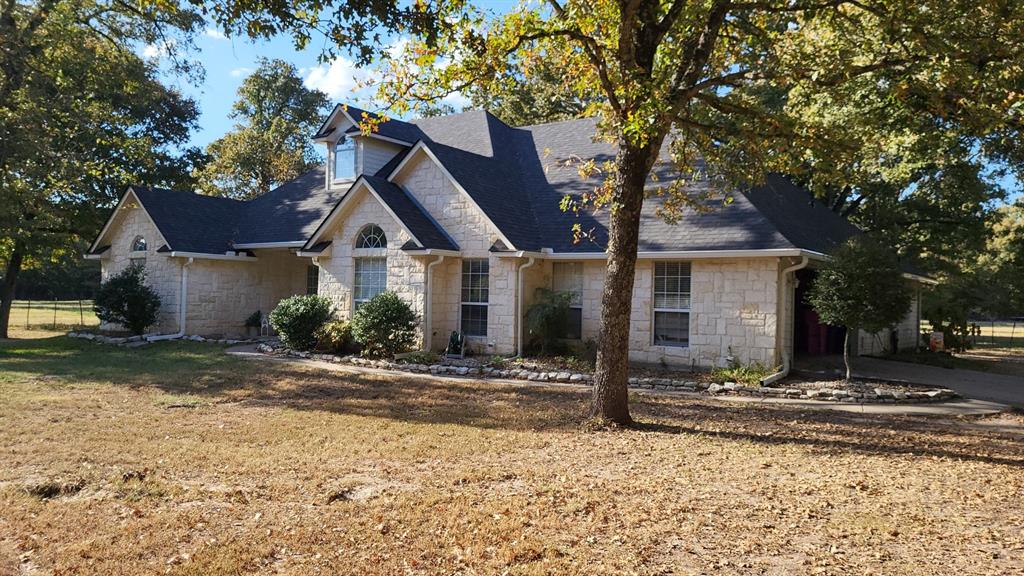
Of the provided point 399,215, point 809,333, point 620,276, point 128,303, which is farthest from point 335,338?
point 809,333

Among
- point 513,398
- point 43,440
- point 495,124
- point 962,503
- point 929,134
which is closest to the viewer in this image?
point 962,503

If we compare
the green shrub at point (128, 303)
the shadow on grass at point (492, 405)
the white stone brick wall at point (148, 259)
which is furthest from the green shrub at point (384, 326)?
the green shrub at point (128, 303)

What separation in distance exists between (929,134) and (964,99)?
536 centimetres

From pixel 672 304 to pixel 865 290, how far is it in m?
4.09

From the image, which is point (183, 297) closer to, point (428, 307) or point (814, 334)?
point (428, 307)

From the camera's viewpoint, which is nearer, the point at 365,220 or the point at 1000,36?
the point at 1000,36

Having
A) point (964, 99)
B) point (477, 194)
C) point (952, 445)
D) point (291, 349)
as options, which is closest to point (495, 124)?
point (477, 194)

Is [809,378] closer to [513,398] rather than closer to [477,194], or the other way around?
[513,398]

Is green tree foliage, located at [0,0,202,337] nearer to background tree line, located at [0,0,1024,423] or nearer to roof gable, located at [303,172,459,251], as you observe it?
background tree line, located at [0,0,1024,423]

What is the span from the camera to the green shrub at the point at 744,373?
13844 millimetres

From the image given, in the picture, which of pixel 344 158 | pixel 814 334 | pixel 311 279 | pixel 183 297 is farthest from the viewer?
pixel 311 279

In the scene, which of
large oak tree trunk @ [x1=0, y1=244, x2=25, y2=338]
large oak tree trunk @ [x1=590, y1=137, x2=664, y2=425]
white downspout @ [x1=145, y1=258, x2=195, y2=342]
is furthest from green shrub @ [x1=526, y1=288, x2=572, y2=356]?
large oak tree trunk @ [x1=0, y1=244, x2=25, y2=338]

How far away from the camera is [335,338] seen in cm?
1780

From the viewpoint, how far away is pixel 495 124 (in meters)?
23.0
